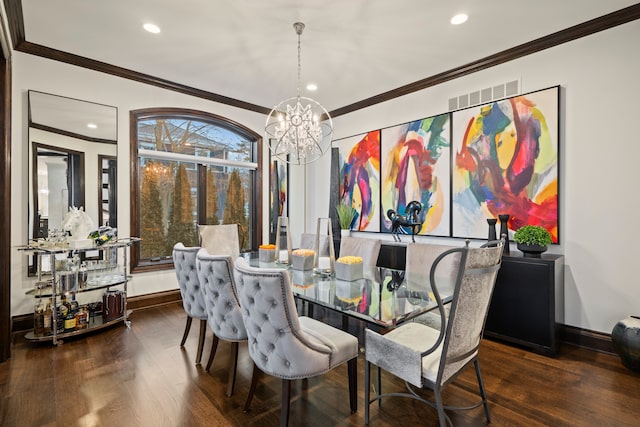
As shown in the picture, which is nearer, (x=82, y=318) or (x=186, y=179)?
(x=82, y=318)

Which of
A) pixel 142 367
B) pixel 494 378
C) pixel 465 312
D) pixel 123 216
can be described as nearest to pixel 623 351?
pixel 494 378

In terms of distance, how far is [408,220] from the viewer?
4039mm

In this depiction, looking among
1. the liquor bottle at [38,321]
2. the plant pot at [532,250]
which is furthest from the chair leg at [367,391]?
the liquor bottle at [38,321]

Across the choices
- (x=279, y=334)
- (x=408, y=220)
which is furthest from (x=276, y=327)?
(x=408, y=220)

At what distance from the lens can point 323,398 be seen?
2070 mm

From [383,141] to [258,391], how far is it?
355 centimetres

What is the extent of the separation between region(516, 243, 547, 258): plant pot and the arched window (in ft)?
12.1

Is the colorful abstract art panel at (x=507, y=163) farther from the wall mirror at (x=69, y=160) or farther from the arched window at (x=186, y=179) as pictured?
the wall mirror at (x=69, y=160)

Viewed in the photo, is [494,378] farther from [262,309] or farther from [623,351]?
[262,309]

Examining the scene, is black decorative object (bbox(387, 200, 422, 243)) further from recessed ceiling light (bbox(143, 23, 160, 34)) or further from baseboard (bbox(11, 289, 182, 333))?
recessed ceiling light (bbox(143, 23, 160, 34))

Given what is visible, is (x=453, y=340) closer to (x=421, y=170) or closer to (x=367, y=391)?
(x=367, y=391)

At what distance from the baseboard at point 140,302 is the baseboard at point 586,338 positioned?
14.7 feet

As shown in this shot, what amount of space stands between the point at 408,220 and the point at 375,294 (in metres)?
2.06

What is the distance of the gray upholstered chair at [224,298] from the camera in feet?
6.74
